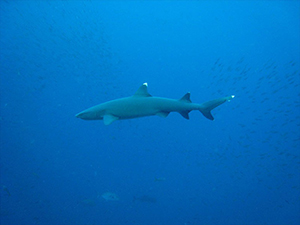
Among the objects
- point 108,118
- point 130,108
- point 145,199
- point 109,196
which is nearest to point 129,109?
point 130,108

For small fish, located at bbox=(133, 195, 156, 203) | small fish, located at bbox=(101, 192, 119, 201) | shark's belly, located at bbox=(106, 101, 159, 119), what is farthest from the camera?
small fish, located at bbox=(133, 195, 156, 203)

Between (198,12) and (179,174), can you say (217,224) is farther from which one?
(198,12)

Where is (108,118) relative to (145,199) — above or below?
below

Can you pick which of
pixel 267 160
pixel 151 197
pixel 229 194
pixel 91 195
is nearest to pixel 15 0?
pixel 91 195

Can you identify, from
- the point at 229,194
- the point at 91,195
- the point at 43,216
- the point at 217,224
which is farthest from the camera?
the point at 229,194

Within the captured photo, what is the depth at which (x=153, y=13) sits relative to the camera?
771 inches

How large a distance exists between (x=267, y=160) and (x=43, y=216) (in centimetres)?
2016

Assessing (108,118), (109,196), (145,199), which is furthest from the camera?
(145,199)

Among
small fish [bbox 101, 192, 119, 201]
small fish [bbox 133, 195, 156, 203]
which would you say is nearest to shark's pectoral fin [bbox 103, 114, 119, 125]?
small fish [bbox 101, 192, 119, 201]

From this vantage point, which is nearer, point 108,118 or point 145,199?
point 108,118

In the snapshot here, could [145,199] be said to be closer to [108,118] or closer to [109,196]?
[109,196]

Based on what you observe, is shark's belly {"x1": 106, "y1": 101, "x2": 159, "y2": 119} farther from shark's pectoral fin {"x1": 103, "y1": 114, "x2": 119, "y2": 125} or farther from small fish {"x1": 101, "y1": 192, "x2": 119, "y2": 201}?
small fish {"x1": 101, "y1": 192, "x2": 119, "y2": 201}

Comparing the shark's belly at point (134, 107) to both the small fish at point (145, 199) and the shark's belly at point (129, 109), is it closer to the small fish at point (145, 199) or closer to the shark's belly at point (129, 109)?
the shark's belly at point (129, 109)

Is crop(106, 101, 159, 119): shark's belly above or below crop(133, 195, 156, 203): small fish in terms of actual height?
below
